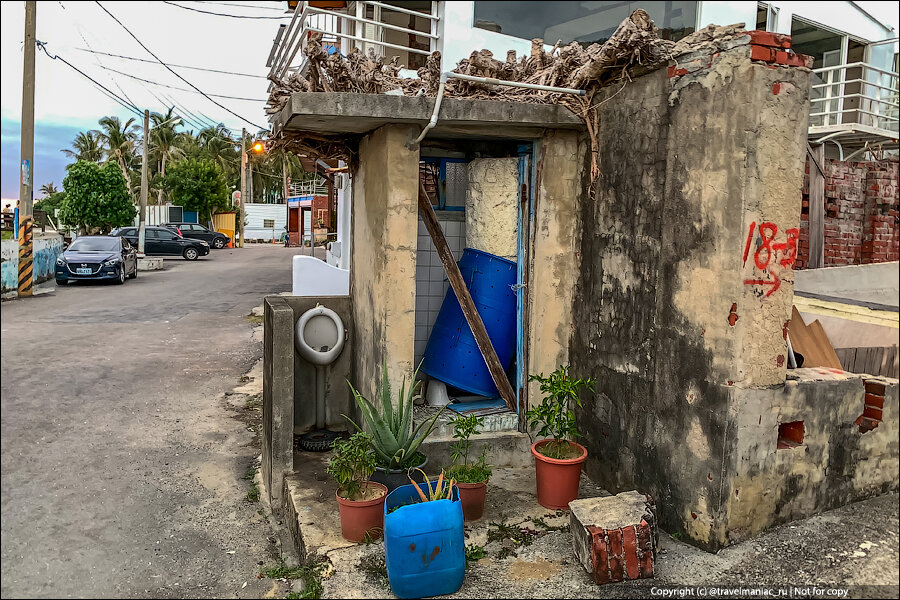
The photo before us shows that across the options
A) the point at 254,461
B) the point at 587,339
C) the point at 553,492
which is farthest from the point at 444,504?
the point at 254,461

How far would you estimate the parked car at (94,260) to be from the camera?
502 inches

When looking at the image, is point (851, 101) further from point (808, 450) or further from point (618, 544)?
point (618, 544)

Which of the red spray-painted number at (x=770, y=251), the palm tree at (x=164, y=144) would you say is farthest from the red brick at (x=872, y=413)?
the palm tree at (x=164, y=144)

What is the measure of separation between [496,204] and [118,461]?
3760 millimetres

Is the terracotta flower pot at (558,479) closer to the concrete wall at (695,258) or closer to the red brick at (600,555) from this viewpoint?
the concrete wall at (695,258)

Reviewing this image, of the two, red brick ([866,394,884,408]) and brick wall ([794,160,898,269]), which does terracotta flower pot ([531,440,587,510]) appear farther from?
brick wall ([794,160,898,269])

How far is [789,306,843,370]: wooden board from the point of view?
468 centimetres

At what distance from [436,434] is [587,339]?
1.40 metres

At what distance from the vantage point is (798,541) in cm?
381

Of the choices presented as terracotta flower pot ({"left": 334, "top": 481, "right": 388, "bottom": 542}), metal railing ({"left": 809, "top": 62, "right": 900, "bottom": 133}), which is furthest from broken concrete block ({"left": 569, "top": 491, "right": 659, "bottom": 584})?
metal railing ({"left": 809, "top": 62, "right": 900, "bottom": 133})

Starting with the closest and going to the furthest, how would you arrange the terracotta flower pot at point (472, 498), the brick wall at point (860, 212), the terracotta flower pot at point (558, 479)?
the terracotta flower pot at point (472, 498)
the terracotta flower pot at point (558, 479)
the brick wall at point (860, 212)

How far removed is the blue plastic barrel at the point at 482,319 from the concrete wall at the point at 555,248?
1.09ft

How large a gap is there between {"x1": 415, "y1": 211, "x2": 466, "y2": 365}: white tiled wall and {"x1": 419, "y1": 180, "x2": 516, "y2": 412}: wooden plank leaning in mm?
489

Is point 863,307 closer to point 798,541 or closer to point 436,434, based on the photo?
point 798,541
